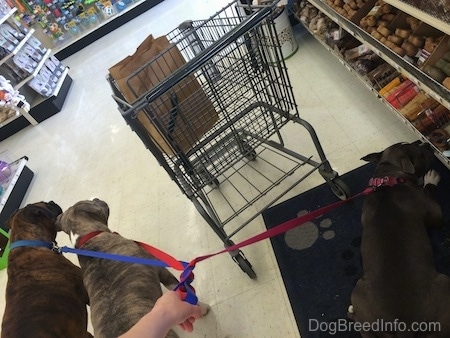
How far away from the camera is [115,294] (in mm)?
1702

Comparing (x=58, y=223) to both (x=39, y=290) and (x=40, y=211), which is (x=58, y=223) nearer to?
(x=40, y=211)

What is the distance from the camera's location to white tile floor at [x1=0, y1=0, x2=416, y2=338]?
2.04 metres

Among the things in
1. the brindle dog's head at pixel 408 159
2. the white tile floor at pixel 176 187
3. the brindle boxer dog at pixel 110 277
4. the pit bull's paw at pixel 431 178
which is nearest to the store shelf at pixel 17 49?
the white tile floor at pixel 176 187

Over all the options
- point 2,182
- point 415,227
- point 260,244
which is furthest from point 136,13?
point 415,227

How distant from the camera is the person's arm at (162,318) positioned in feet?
3.17

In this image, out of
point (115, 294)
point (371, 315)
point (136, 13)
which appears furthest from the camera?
point (136, 13)

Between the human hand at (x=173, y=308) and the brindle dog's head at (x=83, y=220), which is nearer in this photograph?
the human hand at (x=173, y=308)

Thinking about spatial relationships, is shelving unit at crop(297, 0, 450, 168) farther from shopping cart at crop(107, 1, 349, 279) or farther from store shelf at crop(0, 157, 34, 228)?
store shelf at crop(0, 157, 34, 228)

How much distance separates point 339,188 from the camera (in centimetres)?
216

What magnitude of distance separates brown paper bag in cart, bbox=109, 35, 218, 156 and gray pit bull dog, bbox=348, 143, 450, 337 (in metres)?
0.91

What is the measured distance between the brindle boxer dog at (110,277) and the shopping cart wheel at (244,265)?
308 mm

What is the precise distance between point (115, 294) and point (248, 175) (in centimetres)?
136

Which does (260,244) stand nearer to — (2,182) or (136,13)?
(2,182)

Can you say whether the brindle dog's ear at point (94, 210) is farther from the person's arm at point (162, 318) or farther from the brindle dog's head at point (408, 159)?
the brindle dog's head at point (408, 159)
